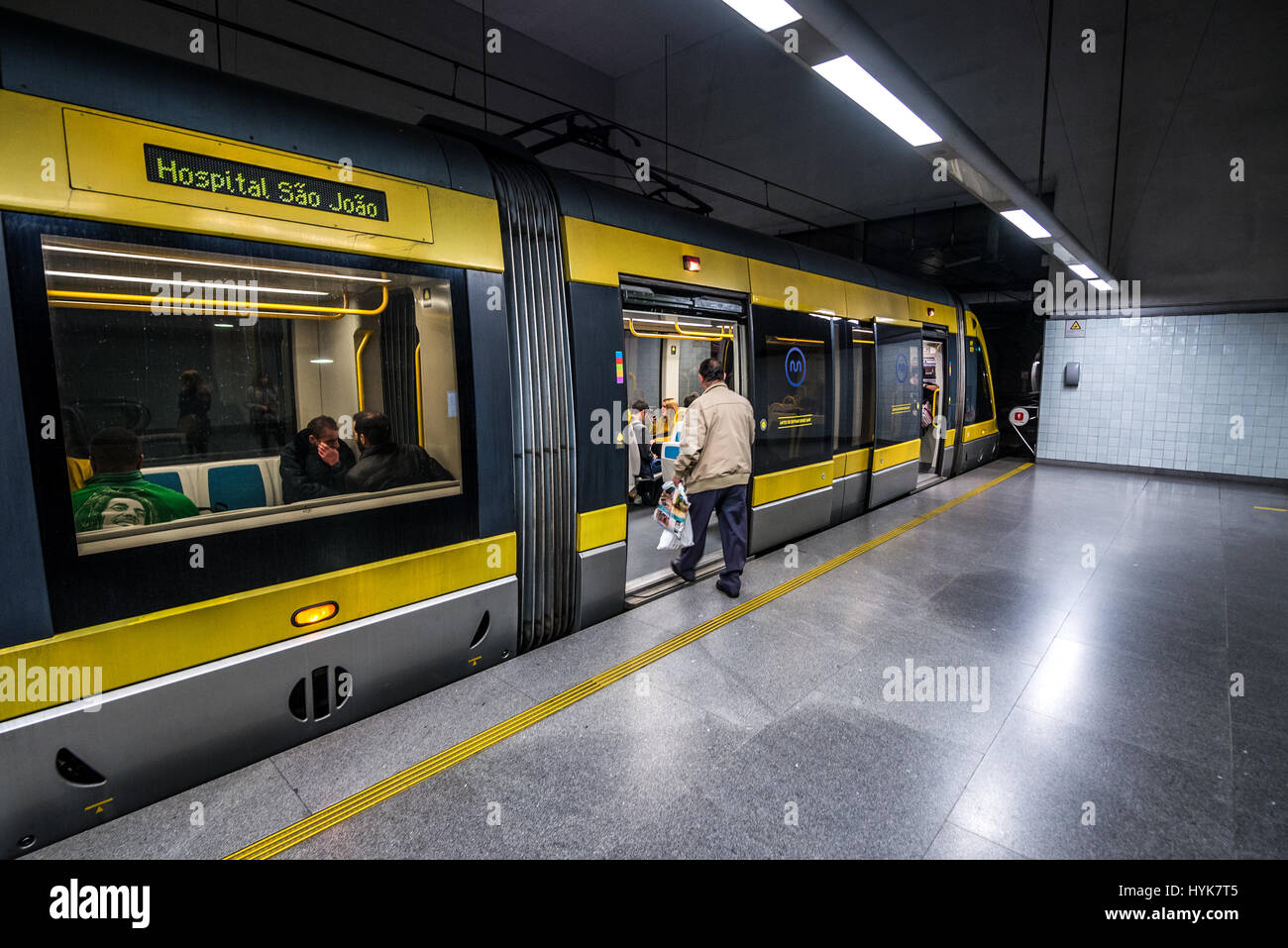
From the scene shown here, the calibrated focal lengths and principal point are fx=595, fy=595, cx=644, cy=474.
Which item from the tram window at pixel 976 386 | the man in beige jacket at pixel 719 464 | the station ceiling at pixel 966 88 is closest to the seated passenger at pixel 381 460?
the man in beige jacket at pixel 719 464

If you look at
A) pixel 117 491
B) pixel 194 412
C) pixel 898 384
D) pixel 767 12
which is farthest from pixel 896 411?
pixel 117 491

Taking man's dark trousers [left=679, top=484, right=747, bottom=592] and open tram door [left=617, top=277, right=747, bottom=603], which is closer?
open tram door [left=617, top=277, right=747, bottom=603]

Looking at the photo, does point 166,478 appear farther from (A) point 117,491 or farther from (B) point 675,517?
(B) point 675,517

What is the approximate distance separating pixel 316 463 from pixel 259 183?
120 centimetres

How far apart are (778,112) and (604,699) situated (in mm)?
12345

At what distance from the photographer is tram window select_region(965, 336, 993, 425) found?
10320 millimetres

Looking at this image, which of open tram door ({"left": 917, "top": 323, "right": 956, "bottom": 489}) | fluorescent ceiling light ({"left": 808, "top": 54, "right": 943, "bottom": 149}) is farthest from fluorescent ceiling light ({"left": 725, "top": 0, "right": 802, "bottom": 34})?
open tram door ({"left": 917, "top": 323, "right": 956, "bottom": 489})

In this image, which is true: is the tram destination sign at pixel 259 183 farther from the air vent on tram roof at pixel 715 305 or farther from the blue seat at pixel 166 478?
the air vent on tram roof at pixel 715 305

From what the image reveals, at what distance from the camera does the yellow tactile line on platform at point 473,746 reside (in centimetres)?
227

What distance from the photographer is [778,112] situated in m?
11.8

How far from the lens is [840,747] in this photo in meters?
2.87

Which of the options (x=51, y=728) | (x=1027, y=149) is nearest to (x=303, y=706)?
(x=51, y=728)

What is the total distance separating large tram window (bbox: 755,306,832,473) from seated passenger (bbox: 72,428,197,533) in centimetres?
423

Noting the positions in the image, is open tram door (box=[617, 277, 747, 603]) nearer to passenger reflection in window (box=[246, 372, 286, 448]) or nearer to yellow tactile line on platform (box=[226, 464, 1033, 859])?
yellow tactile line on platform (box=[226, 464, 1033, 859])
